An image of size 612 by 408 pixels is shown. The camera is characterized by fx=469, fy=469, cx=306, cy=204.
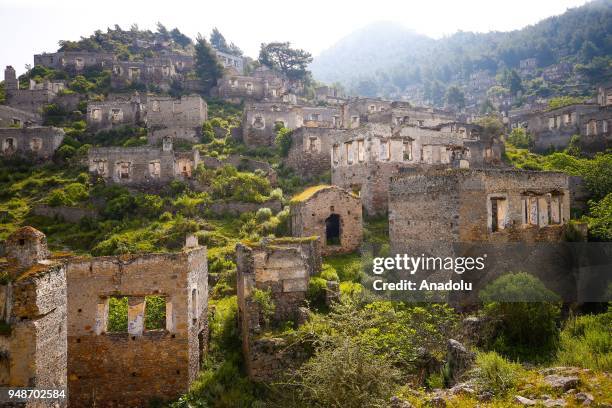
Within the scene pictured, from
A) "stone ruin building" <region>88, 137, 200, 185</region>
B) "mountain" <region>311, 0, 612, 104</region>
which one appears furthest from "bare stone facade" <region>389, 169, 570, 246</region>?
"mountain" <region>311, 0, 612, 104</region>

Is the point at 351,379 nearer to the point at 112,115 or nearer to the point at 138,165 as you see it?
the point at 138,165

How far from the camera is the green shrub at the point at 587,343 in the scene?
1140 centimetres

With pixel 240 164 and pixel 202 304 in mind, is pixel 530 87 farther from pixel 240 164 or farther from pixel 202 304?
pixel 202 304

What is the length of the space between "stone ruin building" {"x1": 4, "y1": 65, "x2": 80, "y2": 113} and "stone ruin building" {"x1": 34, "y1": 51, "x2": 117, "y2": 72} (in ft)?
30.7

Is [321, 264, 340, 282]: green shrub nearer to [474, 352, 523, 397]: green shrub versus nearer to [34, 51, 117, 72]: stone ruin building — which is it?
[474, 352, 523, 397]: green shrub

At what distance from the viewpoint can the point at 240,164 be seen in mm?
35906

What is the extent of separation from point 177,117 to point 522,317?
117 ft

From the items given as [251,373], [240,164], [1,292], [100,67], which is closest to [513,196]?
[251,373]

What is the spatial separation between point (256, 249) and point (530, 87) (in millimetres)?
86998

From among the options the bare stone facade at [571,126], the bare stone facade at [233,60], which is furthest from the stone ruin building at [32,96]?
the bare stone facade at [571,126]

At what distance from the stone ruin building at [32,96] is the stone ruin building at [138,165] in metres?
20.2

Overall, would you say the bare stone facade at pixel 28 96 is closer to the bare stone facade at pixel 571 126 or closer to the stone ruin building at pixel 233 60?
the stone ruin building at pixel 233 60

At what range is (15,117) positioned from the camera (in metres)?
43.4

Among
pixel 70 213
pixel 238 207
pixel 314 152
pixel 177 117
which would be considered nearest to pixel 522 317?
pixel 238 207
